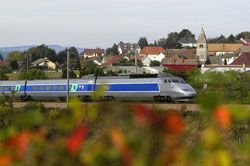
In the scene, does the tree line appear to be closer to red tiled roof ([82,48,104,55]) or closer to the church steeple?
red tiled roof ([82,48,104,55])

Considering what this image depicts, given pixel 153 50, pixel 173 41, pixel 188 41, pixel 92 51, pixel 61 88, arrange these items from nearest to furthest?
pixel 61 88 → pixel 153 50 → pixel 173 41 → pixel 188 41 → pixel 92 51

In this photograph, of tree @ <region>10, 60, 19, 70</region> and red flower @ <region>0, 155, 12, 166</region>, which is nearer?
red flower @ <region>0, 155, 12, 166</region>

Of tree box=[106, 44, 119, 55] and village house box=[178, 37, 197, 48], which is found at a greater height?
village house box=[178, 37, 197, 48]

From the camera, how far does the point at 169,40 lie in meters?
181

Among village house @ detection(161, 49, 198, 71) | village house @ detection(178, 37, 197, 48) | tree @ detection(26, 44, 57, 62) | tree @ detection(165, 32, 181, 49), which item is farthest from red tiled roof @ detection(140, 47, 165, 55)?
tree @ detection(26, 44, 57, 62)

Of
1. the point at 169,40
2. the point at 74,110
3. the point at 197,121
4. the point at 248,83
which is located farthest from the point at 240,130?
the point at 169,40

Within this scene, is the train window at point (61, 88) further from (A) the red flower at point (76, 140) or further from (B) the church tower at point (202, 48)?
(B) the church tower at point (202, 48)

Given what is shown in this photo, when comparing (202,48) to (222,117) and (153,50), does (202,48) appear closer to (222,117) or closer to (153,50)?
(153,50)

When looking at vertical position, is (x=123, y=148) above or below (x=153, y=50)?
below

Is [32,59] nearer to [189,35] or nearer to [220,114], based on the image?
[189,35]

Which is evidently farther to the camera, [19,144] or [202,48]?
[202,48]

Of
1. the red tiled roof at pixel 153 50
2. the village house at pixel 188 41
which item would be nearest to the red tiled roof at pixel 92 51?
the village house at pixel 188 41

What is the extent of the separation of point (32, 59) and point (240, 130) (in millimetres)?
100524

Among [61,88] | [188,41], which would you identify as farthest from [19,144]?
[188,41]
